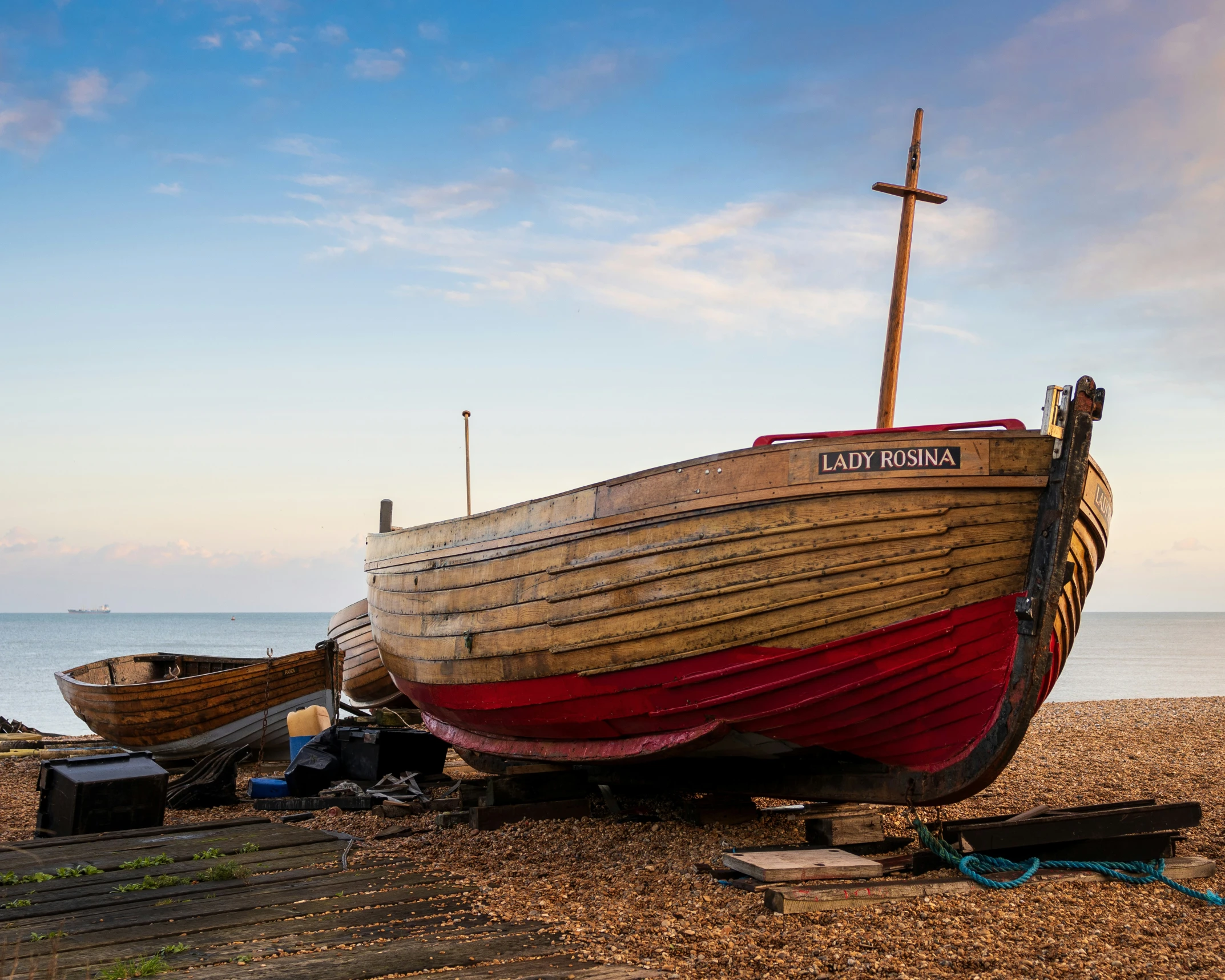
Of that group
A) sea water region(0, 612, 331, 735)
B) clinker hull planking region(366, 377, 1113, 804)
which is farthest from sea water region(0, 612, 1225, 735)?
clinker hull planking region(366, 377, 1113, 804)

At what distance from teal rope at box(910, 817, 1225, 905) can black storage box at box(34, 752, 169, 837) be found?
17.2 feet

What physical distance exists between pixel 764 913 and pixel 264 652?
64.2 meters

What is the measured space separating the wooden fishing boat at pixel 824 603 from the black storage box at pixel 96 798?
9.19 ft

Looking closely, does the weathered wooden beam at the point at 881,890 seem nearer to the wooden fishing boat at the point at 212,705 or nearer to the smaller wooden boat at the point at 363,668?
the wooden fishing boat at the point at 212,705

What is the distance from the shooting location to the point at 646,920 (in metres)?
4.63

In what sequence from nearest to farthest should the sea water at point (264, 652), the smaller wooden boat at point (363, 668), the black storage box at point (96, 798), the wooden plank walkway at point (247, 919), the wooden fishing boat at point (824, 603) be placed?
the wooden plank walkway at point (247, 919)
the wooden fishing boat at point (824, 603)
the black storage box at point (96, 798)
the smaller wooden boat at point (363, 668)
the sea water at point (264, 652)

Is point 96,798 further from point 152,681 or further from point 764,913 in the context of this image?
point 152,681

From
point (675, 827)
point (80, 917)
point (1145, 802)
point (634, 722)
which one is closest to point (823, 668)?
point (634, 722)

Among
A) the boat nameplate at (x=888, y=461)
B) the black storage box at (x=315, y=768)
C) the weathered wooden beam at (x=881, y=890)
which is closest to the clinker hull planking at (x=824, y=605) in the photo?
the boat nameplate at (x=888, y=461)

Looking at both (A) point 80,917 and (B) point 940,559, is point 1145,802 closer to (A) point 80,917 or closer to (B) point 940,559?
(B) point 940,559

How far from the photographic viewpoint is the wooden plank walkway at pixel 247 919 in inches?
157

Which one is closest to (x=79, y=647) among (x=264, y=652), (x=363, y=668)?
(x=264, y=652)

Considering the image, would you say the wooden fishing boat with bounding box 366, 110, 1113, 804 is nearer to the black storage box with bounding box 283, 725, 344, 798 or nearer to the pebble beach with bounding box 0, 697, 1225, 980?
the pebble beach with bounding box 0, 697, 1225, 980

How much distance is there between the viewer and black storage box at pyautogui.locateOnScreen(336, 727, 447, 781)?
8773 mm
